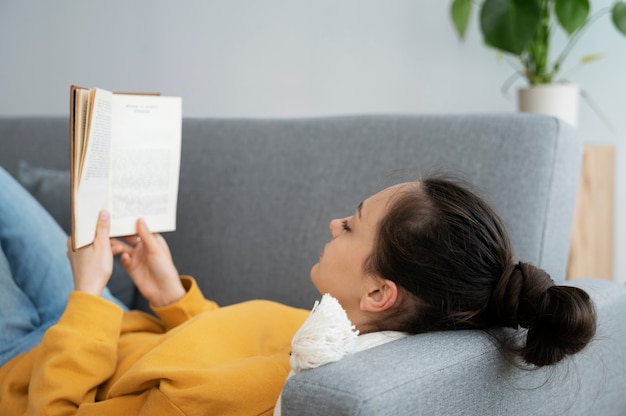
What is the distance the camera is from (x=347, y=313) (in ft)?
3.64

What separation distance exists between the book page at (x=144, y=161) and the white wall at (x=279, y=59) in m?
1.39

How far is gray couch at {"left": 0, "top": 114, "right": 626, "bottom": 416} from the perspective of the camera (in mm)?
895

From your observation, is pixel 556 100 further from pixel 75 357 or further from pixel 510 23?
pixel 75 357

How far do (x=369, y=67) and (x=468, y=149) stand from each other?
1346 mm

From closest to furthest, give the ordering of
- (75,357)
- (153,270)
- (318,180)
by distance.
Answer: (75,357), (153,270), (318,180)

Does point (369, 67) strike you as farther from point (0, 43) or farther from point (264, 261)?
point (0, 43)

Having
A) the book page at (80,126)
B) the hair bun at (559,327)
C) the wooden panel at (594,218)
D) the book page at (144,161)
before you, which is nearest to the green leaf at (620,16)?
the wooden panel at (594,218)

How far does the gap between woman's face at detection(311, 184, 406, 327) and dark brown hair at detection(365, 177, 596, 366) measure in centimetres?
3

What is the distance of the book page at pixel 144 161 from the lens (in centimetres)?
136

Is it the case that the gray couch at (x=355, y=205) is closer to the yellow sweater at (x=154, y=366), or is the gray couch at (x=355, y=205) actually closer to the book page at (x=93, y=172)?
the yellow sweater at (x=154, y=366)

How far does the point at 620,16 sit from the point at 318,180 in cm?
104

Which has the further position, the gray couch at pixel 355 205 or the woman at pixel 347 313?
the woman at pixel 347 313

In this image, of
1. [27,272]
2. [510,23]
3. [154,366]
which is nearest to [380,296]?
[154,366]

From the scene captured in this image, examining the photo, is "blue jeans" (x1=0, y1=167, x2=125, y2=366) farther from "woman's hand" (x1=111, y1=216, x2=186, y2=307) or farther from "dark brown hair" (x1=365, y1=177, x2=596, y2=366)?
"dark brown hair" (x1=365, y1=177, x2=596, y2=366)
